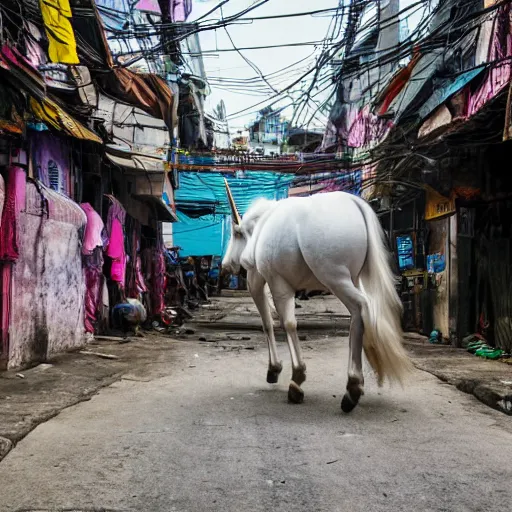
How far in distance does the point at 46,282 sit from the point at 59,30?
3.37 m

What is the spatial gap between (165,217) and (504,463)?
1509 cm

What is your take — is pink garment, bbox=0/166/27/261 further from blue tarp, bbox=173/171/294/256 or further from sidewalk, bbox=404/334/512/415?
blue tarp, bbox=173/171/294/256

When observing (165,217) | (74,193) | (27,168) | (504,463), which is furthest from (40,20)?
(165,217)

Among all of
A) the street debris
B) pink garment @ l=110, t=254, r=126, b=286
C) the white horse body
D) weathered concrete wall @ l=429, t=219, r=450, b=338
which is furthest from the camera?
pink garment @ l=110, t=254, r=126, b=286

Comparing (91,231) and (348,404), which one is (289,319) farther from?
(91,231)

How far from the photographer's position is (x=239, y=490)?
2.92 meters

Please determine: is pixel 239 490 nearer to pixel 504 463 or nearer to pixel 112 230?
pixel 504 463

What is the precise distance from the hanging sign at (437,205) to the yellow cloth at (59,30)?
6.75m

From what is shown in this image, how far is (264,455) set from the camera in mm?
3521

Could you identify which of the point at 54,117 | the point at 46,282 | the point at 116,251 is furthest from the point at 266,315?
the point at 116,251

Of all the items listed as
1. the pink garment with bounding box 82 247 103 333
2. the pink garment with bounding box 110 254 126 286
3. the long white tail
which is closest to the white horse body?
the long white tail

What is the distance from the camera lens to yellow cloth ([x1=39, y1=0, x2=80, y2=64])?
6.54m

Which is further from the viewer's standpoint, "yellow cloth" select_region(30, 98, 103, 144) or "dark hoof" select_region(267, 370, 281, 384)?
"yellow cloth" select_region(30, 98, 103, 144)

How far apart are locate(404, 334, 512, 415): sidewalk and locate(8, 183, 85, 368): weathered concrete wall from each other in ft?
16.4
